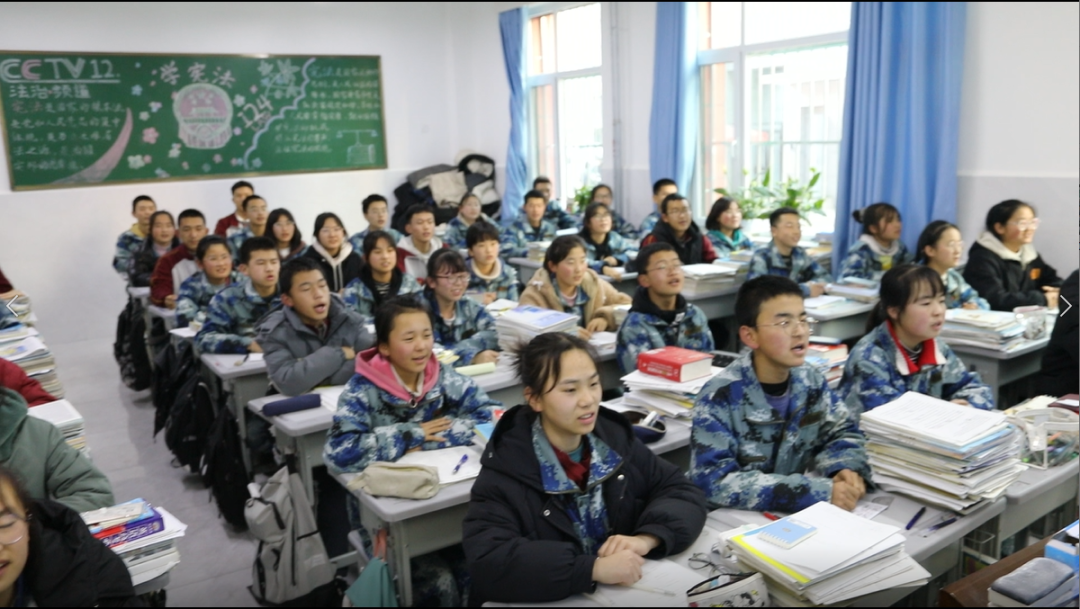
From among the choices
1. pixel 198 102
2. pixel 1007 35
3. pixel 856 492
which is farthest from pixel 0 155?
pixel 198 102

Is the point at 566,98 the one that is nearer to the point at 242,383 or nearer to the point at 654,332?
the point at 654,332

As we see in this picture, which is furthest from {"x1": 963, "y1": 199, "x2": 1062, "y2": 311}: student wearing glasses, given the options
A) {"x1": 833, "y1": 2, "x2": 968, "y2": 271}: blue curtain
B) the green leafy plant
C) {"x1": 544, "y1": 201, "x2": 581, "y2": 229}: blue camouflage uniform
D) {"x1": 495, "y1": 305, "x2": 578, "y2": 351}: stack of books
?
{"x1": 544, "y1": 201, "x2": 581, "y2": 229}: blue camouflage uniform

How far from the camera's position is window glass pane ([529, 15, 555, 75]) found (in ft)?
26.6

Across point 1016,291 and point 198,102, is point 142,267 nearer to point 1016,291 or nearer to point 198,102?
point 198,102

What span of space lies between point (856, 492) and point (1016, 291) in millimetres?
2790

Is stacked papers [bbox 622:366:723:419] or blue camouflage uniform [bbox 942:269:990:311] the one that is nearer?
stacked papers [bbox 622:366:723:419]

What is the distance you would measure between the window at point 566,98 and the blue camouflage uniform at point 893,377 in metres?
5.52

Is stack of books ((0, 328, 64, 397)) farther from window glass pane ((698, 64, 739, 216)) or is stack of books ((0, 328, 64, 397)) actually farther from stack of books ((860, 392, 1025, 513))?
window glass pane ((698, 64, 739, 216))

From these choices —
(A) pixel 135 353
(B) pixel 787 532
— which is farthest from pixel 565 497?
(A) pixel 135 353

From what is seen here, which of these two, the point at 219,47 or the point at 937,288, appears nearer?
the point at 937,288

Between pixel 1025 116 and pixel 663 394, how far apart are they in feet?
10.6

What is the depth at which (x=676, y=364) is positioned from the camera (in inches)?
96.3

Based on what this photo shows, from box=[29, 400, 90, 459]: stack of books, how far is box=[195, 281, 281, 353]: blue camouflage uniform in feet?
Result: 4.82

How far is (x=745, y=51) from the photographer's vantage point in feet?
20.2
